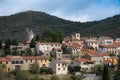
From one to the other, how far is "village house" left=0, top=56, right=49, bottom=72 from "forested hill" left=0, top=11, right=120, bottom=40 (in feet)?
161

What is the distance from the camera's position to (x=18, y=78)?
5591cm

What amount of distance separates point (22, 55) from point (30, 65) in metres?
4.90

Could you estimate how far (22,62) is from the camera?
61.5m

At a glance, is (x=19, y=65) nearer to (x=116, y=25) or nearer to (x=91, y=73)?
(x=91, y=73)

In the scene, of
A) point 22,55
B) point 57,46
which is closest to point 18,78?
point 22,55

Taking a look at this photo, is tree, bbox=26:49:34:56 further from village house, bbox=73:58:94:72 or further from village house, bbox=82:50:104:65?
village house, bbox=82:50:104:65

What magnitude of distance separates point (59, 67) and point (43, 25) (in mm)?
87422

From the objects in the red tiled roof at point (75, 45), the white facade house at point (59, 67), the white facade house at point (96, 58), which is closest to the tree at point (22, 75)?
the white facade house at point (59, 67)

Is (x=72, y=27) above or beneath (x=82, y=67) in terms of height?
→ above

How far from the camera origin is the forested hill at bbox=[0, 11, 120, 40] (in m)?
123

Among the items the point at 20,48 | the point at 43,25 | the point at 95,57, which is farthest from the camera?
the point at 43,25

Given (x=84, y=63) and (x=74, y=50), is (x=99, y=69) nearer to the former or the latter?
(x=84, y=63)

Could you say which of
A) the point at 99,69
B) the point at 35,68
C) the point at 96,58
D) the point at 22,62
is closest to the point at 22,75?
the point at 35,68

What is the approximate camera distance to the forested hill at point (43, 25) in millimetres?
122831
